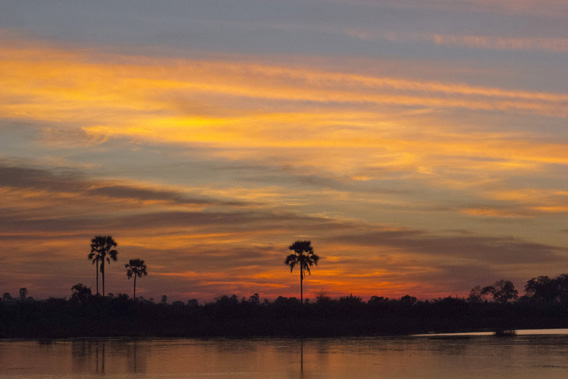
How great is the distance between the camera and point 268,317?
377ft

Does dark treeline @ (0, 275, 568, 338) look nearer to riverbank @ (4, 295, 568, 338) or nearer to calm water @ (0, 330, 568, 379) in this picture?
riverbank @ (4, 295, 568, 338)

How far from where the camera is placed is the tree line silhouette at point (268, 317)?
Answer: 10082 centimetres

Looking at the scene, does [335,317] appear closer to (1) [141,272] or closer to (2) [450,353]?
(1) [141,272]

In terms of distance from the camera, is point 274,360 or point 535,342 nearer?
point 274,360

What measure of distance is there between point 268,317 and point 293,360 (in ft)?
196

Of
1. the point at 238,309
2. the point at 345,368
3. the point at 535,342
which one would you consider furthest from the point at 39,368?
the point at 238,309

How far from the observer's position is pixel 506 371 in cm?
4478

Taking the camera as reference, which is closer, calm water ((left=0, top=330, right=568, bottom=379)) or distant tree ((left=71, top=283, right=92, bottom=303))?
calm water ((left=0, top=330, right=568, bottom=379))

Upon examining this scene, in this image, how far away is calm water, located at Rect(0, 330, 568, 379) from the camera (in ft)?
151

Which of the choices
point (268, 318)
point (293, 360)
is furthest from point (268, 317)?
point (293, 360)

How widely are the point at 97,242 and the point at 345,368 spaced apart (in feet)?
258

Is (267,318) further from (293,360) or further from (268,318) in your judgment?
(293,360)

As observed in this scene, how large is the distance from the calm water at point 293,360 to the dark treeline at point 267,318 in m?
23.9

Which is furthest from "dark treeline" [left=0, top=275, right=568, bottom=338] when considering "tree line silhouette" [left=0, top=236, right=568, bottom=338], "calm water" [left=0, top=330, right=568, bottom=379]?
"calm water" [left=0, top=330, right=568, bottom=379]
